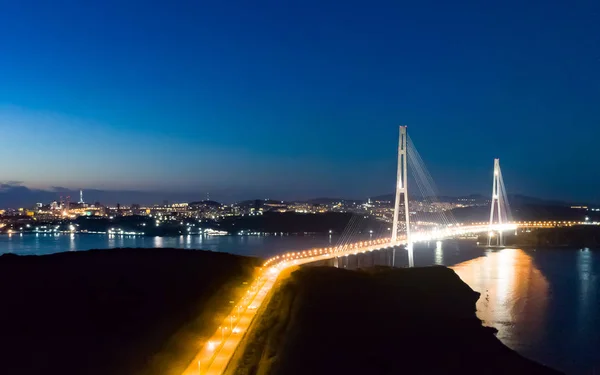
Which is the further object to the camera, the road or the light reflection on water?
the light reflection on water

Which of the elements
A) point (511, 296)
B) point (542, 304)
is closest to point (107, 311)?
point (542, 304)

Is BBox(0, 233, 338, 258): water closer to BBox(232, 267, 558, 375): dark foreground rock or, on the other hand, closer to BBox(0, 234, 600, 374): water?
BBox(0, 234, 600, 374): water

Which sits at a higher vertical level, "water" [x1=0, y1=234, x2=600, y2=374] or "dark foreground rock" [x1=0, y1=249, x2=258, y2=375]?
"dark foreground rock" [x1=0, y1=249, x2=258, y2=375]

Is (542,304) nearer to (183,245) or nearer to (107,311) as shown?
(107,311)

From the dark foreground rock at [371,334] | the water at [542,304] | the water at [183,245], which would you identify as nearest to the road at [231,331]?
the dark foreground rock at [371,334]

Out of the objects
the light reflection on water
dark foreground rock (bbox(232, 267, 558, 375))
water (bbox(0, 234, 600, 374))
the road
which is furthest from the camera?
the light reflection on water

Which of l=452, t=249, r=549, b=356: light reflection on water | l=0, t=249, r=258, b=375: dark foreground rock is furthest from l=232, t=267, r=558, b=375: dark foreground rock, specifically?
l=0, t=249, r=258, b=375: dark foreground rock

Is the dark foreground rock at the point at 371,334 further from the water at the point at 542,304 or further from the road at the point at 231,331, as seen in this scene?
the water at the point at 542,304
